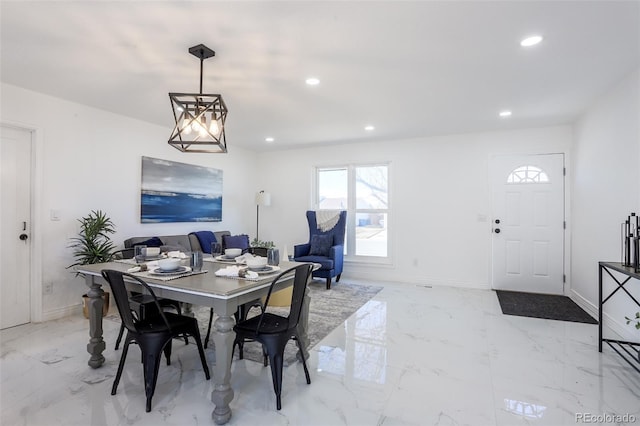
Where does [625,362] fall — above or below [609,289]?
below

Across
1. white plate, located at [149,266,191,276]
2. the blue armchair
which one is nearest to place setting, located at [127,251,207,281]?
white plate, located at [149,266,191,276]

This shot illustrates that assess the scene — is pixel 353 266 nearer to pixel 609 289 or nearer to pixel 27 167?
pixel 609 289

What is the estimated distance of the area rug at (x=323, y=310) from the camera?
2.78 meters

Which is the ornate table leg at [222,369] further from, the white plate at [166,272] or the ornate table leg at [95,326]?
the ornate table leg at [95,326]

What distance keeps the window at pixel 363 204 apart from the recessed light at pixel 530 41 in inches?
130

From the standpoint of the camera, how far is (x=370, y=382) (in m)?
2.26

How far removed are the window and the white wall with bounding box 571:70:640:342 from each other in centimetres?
265

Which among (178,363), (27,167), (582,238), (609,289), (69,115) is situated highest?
(69,115)

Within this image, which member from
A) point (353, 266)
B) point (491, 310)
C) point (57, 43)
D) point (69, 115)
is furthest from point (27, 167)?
point (491, 310)

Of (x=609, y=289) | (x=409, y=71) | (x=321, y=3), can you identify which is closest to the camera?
(x=321, y=3)

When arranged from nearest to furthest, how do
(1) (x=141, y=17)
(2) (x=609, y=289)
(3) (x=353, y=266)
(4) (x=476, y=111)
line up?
(1) (x=141, y=17), (2) (x=609, y=289), (4) (x=476, y=111), (3) (x=353, y=266)

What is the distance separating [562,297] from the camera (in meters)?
Answer: 4.46

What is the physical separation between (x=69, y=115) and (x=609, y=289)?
20.3 ft

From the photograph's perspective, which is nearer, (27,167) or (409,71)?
(409,71)
